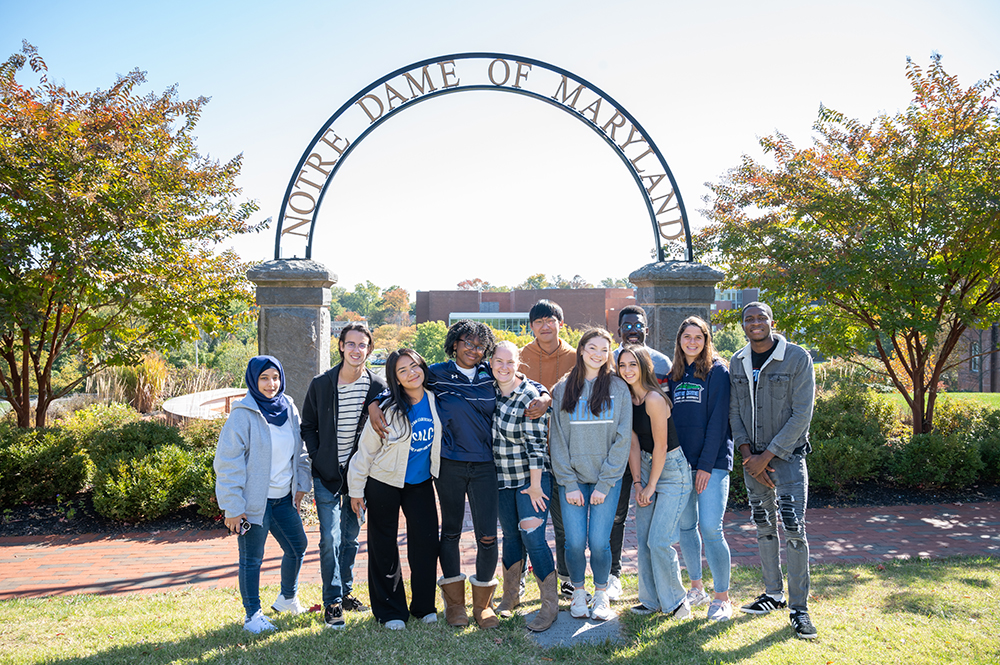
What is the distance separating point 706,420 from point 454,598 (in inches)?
65.7

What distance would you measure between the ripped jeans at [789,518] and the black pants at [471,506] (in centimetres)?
149

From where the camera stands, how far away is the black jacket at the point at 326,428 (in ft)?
11.4

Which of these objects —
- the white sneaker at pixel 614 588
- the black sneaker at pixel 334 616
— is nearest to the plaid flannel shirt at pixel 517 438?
the white sneaker at pixel 614 588

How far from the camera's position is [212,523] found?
544 centimetres

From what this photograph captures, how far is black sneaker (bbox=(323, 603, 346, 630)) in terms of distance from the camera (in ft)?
10.9

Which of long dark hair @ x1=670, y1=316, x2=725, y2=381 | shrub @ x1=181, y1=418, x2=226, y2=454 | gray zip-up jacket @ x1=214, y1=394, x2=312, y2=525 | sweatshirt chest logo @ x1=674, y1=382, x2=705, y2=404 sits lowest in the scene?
shrub @ x1=181, y1=418, x2=226, y2=454

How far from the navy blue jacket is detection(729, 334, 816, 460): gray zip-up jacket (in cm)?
12

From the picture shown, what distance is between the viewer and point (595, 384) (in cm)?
328

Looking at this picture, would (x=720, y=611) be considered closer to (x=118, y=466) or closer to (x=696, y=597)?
(x=696, y=597)

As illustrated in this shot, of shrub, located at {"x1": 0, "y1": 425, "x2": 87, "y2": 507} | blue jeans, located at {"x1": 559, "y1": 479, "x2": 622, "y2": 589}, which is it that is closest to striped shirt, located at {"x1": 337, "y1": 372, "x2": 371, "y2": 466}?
blue jeans, located at {"x1": 559, "y1": 479, "x2": 622, "y2": 589}

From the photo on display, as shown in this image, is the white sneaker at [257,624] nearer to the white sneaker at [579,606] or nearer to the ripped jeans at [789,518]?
the white sneaker at [579,606]

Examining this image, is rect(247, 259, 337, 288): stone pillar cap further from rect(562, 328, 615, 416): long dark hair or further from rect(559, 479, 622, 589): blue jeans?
rect(559, 479, 622, 589): blue jeans

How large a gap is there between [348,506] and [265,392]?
0.80 meters

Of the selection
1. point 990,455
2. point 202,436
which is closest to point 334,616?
point 202,436
